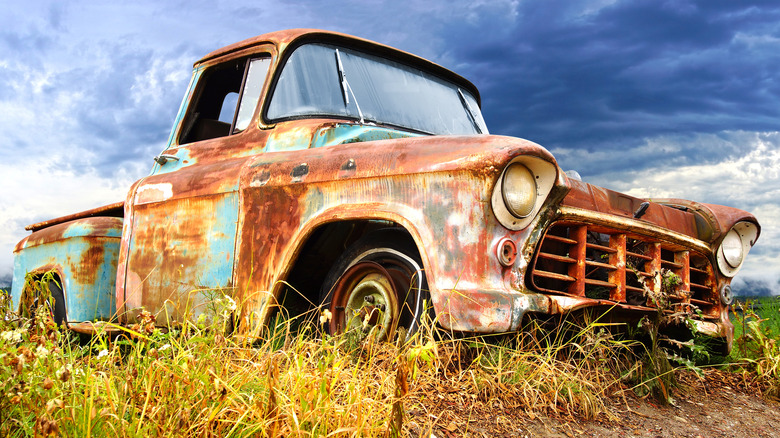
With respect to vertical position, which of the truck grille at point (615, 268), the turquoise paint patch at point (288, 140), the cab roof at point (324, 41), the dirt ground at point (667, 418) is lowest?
the dirt ground at point (667, 418)

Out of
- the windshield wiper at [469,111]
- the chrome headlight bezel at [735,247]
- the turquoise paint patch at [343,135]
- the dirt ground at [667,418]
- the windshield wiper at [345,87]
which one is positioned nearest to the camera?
the dirt ground at [667,418]

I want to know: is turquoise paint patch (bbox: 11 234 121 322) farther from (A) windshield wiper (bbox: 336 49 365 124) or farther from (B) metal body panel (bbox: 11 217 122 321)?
(A) windshield wiper (bbox: 336 49 365 124)

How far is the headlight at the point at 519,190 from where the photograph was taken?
8.27 ft

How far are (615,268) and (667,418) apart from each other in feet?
2.38

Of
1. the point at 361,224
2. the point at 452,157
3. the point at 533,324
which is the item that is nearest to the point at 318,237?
the point at 361,224

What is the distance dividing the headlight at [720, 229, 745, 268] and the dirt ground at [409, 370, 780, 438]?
27.6 inches

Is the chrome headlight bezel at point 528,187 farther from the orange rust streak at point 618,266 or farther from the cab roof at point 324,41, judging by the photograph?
the cab roof at point 324,41

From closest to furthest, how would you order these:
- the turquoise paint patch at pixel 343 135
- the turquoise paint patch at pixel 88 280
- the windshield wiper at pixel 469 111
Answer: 1. the turquoise paint patch at pixel 343 135
2. the turquoise paint patch at pixel 88 280
3. the windshield wiper at pixel 469 111

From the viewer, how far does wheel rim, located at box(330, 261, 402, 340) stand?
2.67 metres

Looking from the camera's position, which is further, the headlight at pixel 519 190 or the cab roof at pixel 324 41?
the cab roof at pixel 324 41

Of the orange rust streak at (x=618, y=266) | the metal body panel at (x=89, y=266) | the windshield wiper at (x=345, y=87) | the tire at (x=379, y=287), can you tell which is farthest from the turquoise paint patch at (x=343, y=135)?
the metal body panel at (x=89, y=266)

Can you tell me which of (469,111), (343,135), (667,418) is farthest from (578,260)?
(469,111)

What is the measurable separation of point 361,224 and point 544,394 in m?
1.20

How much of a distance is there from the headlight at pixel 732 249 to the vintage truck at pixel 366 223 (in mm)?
12
